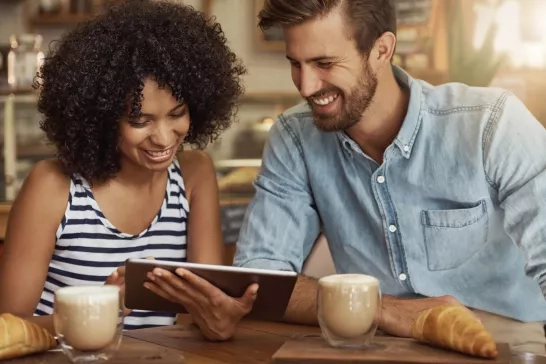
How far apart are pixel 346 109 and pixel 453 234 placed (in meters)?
0.35

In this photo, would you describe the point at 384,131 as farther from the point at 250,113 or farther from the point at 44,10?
the point at 44,10

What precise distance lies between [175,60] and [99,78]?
168 mm

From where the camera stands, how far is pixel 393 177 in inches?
76.5

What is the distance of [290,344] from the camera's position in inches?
53.4

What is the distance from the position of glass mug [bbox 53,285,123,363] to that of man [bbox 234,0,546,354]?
585mm

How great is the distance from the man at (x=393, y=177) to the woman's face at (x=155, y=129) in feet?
0.81

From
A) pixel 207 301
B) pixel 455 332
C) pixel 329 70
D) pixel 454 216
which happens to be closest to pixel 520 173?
pixel 454 216

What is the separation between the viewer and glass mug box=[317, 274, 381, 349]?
51.3 inches

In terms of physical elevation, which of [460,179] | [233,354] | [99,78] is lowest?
[233,354]

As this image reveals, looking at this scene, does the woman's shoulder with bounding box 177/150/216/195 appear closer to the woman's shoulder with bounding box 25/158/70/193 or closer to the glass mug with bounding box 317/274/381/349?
the woman's shoulder with bounding box 25/158/70/193

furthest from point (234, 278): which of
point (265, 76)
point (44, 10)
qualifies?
point (44, 10)

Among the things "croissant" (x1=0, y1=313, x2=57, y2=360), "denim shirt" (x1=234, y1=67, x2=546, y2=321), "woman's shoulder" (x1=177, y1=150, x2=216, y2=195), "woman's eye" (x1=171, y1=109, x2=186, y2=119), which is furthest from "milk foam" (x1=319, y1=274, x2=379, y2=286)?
"woman's shoulder" (x1=177, y1=150, x2=216, y2=195)

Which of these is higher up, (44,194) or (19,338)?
(44,194)

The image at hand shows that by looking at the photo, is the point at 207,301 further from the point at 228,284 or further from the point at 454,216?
the point at 454,216
